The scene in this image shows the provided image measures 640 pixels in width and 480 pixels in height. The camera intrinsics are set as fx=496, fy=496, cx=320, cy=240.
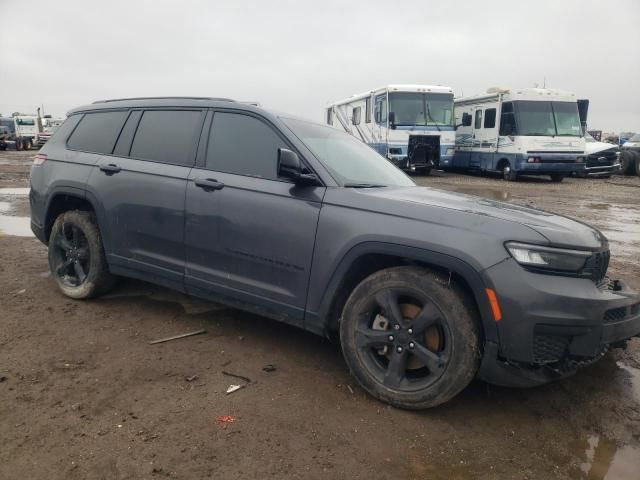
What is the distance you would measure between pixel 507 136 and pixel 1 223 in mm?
16107

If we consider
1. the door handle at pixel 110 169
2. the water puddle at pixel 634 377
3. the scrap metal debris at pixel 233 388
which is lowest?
the water puddle at pixel 634 377

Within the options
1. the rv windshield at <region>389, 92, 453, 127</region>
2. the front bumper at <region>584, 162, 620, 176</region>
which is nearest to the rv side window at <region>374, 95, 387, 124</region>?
the rv windshield at <region>389, 92, 453, 127</region>

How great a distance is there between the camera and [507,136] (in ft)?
59.6

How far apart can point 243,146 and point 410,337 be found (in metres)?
1.79

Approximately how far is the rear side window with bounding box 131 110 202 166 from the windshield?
779mm

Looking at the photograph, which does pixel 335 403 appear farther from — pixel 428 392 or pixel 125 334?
pixel 125 334

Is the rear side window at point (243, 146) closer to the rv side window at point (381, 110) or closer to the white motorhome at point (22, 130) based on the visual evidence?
the rv side window at point (381, 110)

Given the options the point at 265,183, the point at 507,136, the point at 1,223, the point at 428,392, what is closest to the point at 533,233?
the point at 428,392

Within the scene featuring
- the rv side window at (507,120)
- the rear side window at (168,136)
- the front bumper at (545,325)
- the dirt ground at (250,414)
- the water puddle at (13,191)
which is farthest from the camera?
the rv side window at (507,120)

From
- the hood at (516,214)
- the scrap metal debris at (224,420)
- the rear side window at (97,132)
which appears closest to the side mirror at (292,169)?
the hood at (516,214)

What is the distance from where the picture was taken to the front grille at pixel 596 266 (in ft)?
8.70

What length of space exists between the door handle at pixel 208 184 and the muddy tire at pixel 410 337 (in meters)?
1.24

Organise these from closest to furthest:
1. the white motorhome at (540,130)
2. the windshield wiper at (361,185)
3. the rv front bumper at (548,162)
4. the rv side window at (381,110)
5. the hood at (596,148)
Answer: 1. the windshield wiper at (361,185)
2. the white motorhome at (540,130)
3. the rv front bumper at (548,162)
4. the rv side window at (381,110)
5. the hood at (596,148)

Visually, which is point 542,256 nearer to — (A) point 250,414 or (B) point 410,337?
(B) point 410,337
